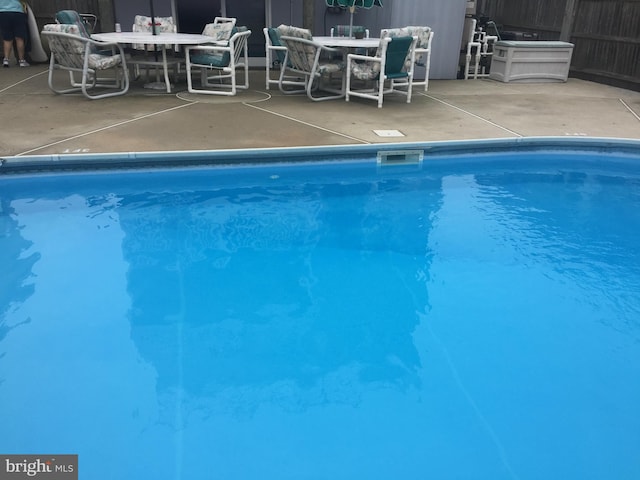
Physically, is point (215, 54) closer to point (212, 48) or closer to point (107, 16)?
point (212, 48)

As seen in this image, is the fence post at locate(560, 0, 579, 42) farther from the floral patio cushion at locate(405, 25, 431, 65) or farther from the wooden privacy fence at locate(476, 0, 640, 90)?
the floral patio cushion at locate(405, 25, 431, 65)

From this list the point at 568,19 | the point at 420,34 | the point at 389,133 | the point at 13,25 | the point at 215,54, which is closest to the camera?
the point at 389,133

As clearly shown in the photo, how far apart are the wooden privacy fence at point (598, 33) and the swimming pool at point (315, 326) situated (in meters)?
5.15

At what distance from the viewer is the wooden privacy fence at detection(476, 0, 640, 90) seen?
8.31 metres

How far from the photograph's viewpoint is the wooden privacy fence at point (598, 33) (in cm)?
831

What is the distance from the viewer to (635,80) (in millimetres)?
8219

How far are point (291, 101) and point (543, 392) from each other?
16.5ft

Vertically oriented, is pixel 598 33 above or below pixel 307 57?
above

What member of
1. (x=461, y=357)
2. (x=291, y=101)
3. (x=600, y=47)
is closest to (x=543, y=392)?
(x=461, y=357)

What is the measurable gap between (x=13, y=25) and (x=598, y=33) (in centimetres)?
951

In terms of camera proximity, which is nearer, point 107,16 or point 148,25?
point 148,25

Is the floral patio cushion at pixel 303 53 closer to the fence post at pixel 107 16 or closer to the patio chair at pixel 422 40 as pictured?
the patio chair at pixel 422 40

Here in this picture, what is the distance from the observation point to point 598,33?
8.99 m

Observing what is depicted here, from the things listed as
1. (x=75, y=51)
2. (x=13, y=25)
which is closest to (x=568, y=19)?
(x=75, y=51)
